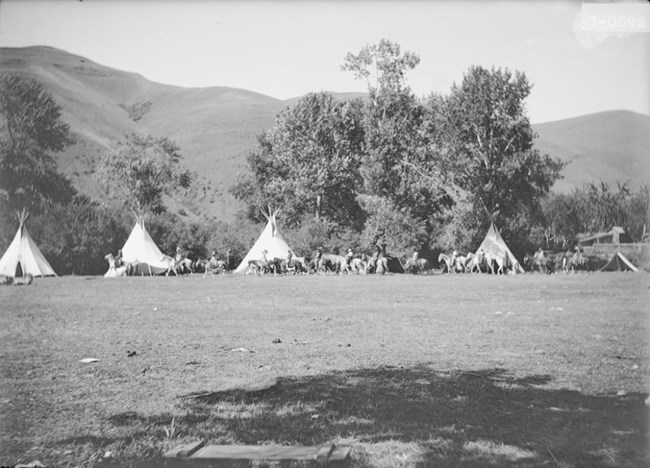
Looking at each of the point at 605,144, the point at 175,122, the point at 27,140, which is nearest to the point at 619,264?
the point at 605,144

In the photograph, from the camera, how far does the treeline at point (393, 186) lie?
32.5 m

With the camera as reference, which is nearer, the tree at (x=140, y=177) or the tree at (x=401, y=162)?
the tree at (x=401, y=162)

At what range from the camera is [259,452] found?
5035 mm

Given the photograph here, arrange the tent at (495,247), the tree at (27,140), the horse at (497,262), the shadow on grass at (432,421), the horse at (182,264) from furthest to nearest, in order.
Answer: the tent at (495,247) < the horse at (182,264) < the horse at (497,262) < the tree at (27,140) < the shadow on grass at (432,421)

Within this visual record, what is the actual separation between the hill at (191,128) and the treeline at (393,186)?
6.29 m

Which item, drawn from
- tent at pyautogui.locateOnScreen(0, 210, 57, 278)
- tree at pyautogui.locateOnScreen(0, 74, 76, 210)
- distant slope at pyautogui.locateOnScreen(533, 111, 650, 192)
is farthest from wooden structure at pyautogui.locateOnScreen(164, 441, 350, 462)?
tent at pyautogui.locateOnScreen(0, 210, 57, 278)

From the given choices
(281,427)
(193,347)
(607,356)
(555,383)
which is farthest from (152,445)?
(607,356)

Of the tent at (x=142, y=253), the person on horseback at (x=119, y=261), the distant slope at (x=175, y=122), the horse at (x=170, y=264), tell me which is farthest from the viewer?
the distant slope at (x=175, y=122)

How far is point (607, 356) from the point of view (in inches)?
337

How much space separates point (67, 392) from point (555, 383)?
5.45 meters

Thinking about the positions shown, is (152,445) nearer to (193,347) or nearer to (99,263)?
(193,347)

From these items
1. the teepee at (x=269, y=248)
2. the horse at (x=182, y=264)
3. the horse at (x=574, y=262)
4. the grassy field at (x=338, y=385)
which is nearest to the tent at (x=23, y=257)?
the horse at (x=182, y=264)

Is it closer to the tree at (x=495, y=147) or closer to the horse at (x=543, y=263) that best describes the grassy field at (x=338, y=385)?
the horse at (x=543, y=263)

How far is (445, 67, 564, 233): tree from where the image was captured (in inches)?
1287
